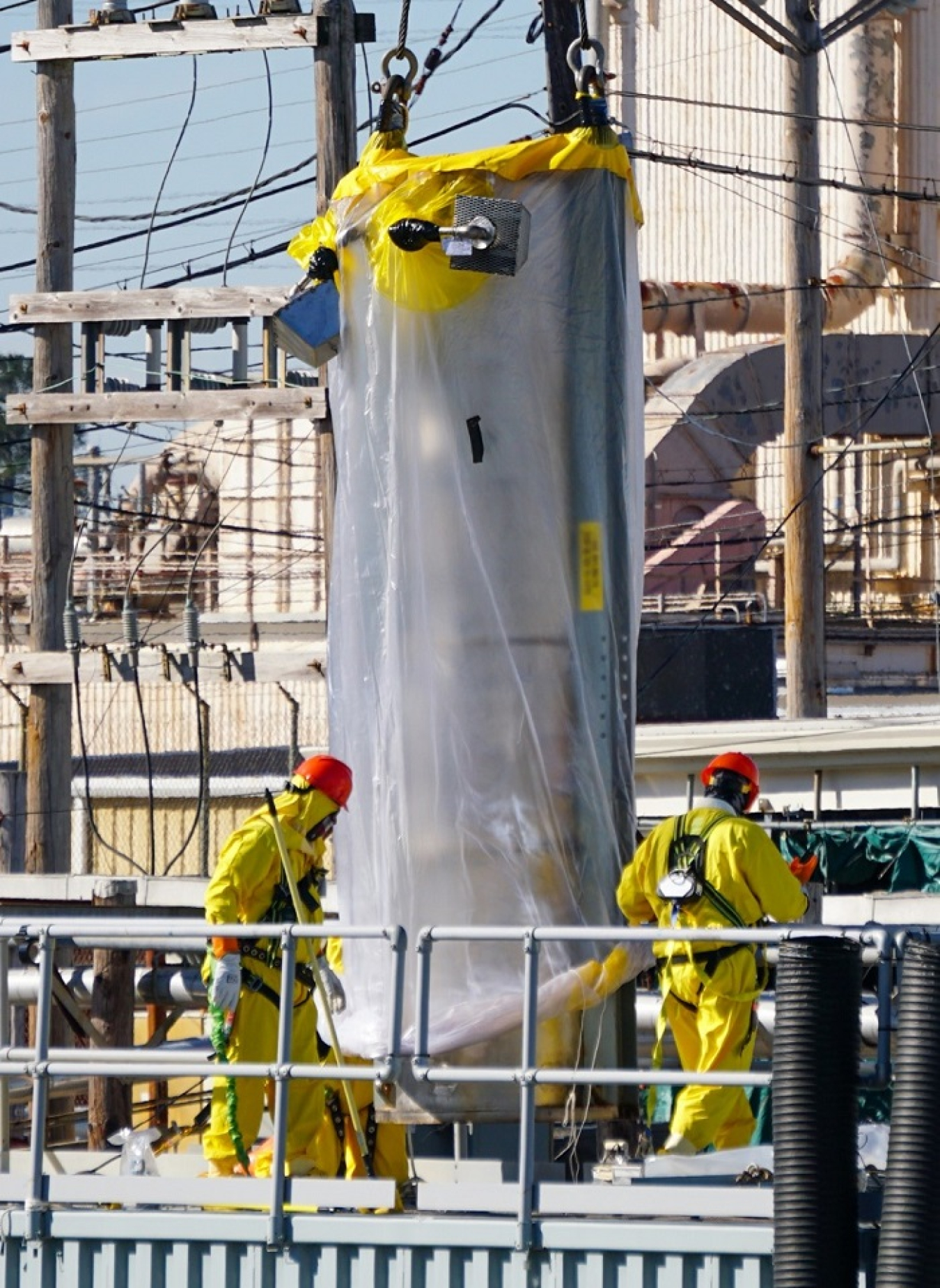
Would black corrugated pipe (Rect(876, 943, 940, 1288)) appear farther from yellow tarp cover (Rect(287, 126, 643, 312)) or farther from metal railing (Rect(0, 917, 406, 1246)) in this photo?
yellow tarp cover (Rect(287, 126, 643, 312))

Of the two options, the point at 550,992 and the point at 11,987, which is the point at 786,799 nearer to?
the point at 11,987

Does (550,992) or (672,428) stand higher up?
(672,428)

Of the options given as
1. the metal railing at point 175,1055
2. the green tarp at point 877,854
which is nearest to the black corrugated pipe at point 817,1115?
the metal railing at point 175,1055

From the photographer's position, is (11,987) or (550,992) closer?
(550,992)

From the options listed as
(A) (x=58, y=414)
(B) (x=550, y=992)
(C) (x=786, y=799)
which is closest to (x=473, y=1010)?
(B) (x=550, y=992)

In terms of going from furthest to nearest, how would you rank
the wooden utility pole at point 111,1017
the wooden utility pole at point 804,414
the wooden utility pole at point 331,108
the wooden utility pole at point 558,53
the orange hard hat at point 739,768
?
the wooden utility pole at point 804,414, the wooden utility pole at point 331,108, the wooden utility pole at point 111,1017, the wooden utility pole at point 558,53, the orange hard hat at point 739,768

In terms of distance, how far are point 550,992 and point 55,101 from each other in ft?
29.5

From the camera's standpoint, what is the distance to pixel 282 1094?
7.54m

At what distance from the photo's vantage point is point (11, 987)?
13031mm

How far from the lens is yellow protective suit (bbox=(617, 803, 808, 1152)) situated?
8.89 m

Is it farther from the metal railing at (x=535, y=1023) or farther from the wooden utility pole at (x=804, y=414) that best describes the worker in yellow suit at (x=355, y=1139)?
the wooden utility pole at (x=804, y=414)

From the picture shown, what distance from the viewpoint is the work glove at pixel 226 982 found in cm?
873

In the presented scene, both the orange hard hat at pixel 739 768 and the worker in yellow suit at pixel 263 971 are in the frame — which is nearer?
the worker in yellow suit at pixel 263 971

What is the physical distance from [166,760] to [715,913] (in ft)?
56.7
